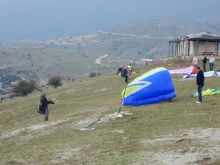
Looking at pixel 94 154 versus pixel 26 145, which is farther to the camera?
pixel 26 145

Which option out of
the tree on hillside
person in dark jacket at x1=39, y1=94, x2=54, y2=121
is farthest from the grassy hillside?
the tree on hillside

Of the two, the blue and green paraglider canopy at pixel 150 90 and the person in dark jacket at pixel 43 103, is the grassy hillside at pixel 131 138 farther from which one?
the person in dark jacket at pixel 43 103

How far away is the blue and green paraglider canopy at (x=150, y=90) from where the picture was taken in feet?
77.9

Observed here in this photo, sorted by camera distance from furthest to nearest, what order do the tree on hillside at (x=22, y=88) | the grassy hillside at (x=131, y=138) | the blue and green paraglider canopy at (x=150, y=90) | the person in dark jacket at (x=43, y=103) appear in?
the tree on hillside at (x=22, y=88)
the person in dark jacket at (x=43, y=103)
the blue and green paraglider canopy at (x=150, y=90)
the grassy hillside at (x=131, y=138)

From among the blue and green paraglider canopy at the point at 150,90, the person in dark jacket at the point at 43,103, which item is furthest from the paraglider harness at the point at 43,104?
the blue and green paraglider canopy at the point at 150,90

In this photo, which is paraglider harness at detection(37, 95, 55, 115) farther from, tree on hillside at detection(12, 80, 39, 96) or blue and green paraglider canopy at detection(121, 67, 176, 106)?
tree on hillside at detection(12, 80, 39, 96)

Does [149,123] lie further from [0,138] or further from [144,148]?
[0,138]

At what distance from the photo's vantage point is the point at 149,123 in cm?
1850

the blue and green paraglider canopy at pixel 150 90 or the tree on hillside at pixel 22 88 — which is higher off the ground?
the blue and green paraglider canopy at pixel 150 90

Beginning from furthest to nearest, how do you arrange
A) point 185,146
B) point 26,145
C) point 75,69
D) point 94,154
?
point 75,69, point 26,145, point 94,154, point 185,146

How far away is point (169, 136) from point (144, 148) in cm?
186

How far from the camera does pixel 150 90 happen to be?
Answer: 23.7 meters

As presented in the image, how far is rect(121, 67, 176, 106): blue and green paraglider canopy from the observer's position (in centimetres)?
2373

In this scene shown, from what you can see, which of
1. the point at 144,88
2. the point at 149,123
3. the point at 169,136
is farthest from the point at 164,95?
the point at 169,136
